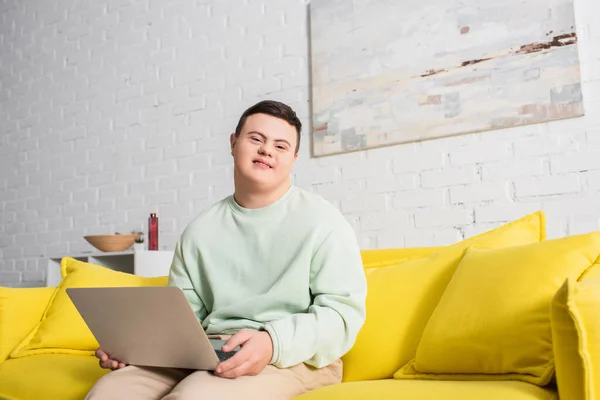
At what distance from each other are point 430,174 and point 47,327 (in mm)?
1660

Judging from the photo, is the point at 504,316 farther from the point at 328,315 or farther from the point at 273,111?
the point at 273,111

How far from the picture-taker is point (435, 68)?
257cm

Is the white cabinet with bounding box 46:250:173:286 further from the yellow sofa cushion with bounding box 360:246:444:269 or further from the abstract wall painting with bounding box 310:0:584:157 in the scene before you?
the yellow sofa cushion with bounding box 360:246:444:269

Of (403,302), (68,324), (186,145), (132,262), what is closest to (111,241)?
(132,262)

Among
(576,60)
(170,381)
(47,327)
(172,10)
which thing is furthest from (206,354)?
(172,10)

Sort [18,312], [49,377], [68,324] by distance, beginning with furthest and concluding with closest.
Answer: [18,312] → [68,324] → [49,377]

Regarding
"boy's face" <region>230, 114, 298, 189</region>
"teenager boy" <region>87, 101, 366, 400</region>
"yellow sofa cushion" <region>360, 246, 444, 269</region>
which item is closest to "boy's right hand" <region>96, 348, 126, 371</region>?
"teenager boy" <region>87, 101, 366, 400</region>

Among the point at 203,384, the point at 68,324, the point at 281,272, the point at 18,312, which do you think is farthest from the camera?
the point at 18,312

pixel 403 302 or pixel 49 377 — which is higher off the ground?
pixel 403 302

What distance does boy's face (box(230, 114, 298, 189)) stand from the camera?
158 centimetres

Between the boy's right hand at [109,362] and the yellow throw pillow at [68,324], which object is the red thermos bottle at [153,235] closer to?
the yellow throw pillow at [68,324]

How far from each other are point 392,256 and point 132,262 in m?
1.78

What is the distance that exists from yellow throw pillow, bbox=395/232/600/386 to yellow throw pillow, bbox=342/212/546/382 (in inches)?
3.5

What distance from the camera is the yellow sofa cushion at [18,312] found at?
91.3 inches
